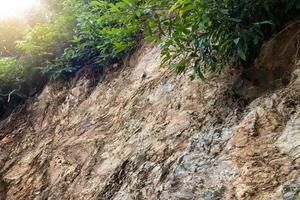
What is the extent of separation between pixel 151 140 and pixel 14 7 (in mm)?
5910

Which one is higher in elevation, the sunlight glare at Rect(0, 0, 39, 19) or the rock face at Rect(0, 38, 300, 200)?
the sunlight glare at Rect(0, 0, 39, 19)

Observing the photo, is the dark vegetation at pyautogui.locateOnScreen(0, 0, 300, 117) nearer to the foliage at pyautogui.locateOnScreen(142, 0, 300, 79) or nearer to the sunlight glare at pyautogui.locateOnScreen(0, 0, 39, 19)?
the foliage at pyautogui.locateOnScreen(142, 0, 300, 79)

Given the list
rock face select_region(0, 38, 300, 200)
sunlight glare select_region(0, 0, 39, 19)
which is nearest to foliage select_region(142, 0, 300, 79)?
rock face select_region(0, 38, 300, 200)

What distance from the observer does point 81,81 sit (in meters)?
5.80

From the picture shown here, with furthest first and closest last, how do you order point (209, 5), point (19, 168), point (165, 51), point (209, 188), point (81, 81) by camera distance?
point (81, 81) → point (19, 168) → point (165, 51) → point (209, 5) → point (209, 188)

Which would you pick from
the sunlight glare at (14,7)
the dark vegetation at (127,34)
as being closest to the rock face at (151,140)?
the dark vegetation at (127,34)

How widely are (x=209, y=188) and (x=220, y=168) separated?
0.17m

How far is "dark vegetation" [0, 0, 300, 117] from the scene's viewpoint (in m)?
3.14

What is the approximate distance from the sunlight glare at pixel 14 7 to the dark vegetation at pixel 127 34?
0.19 m

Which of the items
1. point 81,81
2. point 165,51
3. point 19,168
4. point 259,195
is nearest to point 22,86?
point 81,81

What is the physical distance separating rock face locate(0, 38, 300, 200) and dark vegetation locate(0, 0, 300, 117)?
29 centimetres

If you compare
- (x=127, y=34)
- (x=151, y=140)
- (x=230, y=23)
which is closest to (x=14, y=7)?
(x=127, y=34)

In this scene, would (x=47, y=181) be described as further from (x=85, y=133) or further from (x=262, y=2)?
(x=262, y=2)

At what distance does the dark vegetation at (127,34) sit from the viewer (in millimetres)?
3143
